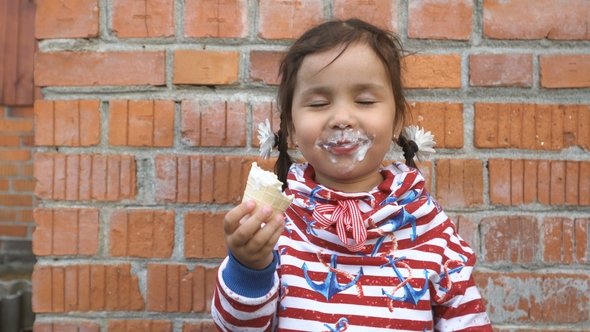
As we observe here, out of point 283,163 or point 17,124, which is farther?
point 17,124

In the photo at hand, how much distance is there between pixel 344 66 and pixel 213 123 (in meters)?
0.60

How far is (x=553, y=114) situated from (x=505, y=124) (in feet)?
0.50

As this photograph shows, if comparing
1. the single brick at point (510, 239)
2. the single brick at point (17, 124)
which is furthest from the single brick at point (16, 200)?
the single brick at point (510, 239)

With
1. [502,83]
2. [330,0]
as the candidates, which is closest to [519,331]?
[502,83]

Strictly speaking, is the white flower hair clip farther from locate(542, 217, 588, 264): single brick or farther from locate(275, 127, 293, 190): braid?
locate(542, 217, 588, 264): single brick

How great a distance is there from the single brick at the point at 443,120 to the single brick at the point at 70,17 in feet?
3.49

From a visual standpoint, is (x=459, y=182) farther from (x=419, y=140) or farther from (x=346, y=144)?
(x=346, y=144)

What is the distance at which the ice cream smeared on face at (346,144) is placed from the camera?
1310 millimetres

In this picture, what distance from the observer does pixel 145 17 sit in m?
1.79

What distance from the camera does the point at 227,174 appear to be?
178 centimetres

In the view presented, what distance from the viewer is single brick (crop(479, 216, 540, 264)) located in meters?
1.77

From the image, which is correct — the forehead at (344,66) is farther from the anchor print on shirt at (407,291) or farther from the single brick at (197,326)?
the single brick at (197,326)

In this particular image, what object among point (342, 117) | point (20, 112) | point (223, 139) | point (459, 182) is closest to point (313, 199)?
point (342, 117)

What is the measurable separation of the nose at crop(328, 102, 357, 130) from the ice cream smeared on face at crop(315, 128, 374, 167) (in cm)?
1
